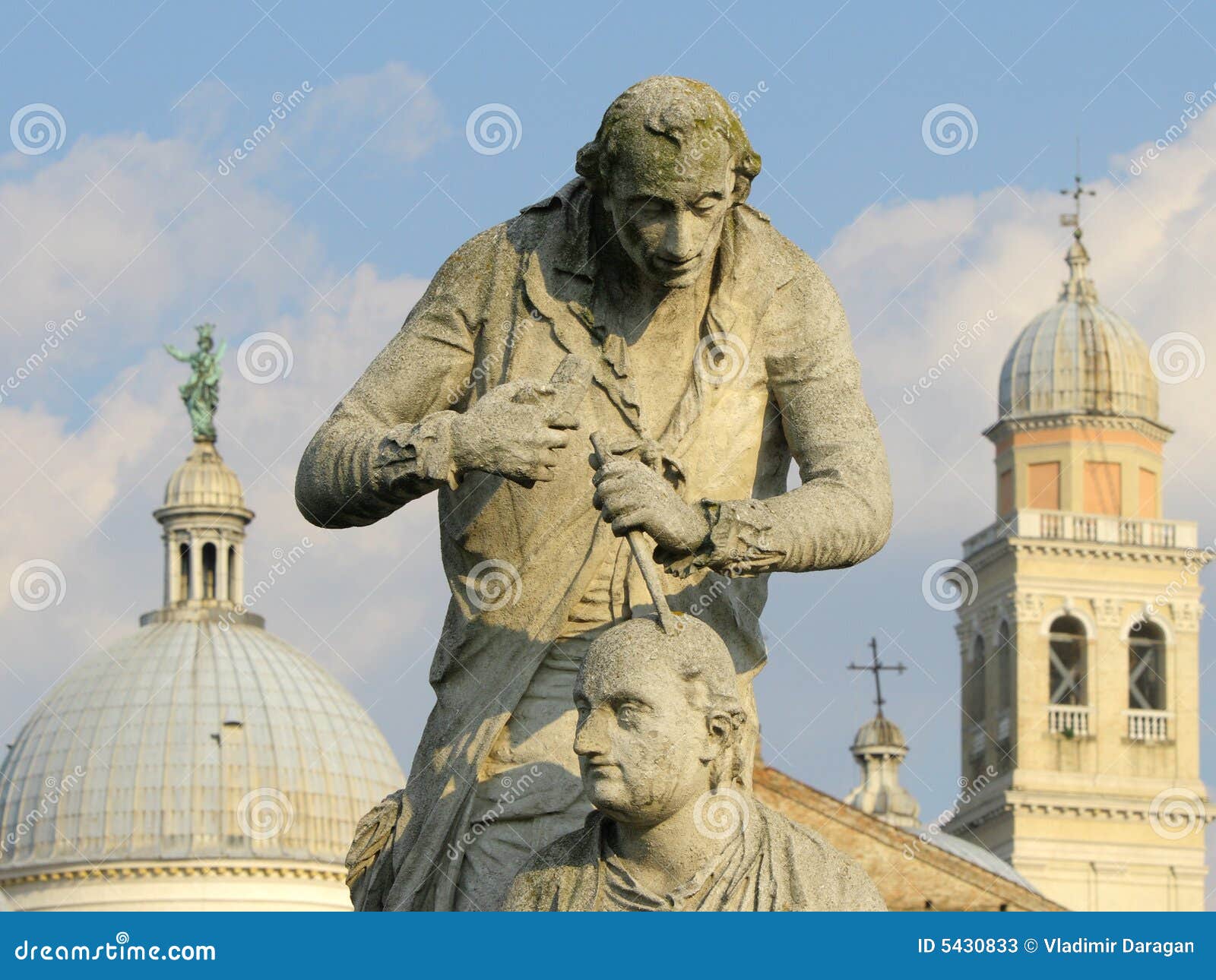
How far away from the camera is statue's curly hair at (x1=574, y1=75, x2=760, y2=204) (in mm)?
10516

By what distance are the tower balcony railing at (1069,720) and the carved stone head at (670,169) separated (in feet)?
371

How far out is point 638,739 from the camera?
32.3 ft

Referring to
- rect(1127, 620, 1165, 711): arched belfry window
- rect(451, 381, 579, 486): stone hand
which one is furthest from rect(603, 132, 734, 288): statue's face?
rect(1127, 620, 1165, 711): arched belfry window

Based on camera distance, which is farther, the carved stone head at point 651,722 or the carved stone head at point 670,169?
the carved stone head at point 670,169

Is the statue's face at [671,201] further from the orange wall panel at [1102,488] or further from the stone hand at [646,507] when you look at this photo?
the orange wall panel at [1102,488]

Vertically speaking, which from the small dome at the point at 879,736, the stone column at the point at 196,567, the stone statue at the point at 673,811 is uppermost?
the stone column at the point at 196,567

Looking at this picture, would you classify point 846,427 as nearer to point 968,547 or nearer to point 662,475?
point 662,475

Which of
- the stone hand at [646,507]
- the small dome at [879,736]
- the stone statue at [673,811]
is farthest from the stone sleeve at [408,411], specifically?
the small dome at [879,736]

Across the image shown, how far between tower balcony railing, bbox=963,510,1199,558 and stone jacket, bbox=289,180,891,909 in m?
113

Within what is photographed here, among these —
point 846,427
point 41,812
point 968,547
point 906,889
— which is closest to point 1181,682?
point 968,547

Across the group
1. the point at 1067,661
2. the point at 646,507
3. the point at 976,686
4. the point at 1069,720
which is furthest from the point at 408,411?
the point at 976,686

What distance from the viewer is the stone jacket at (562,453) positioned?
429 inches

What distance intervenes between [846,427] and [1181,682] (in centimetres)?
11576

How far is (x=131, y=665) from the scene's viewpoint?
15012 cm
